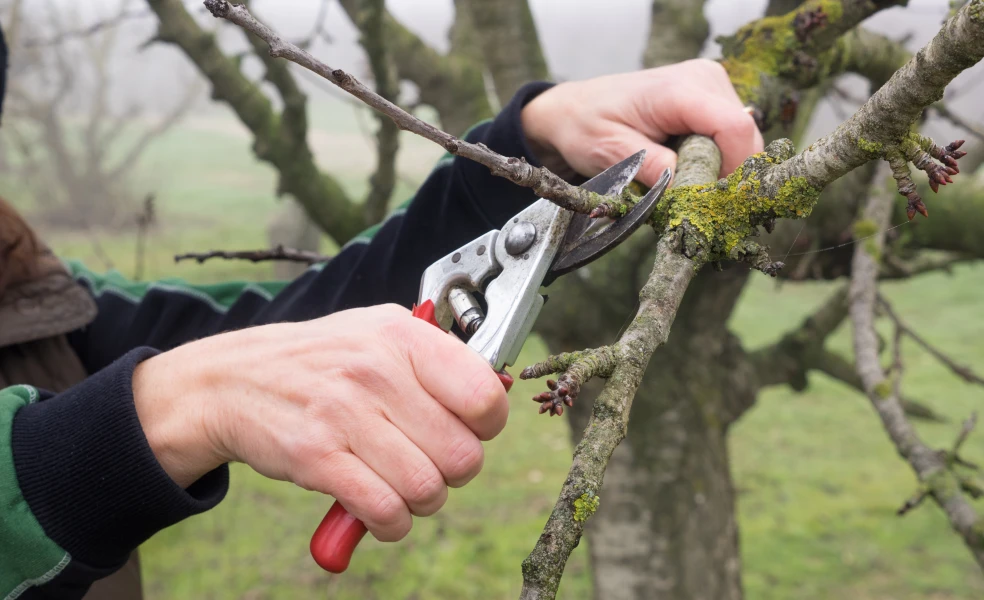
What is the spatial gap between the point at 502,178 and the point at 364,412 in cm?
78

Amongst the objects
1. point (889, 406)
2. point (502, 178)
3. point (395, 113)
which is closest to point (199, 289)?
point (502, 178)

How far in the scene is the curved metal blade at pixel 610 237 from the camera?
1.05m

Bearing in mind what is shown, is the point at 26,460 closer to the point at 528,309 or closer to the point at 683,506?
the point at 528,309

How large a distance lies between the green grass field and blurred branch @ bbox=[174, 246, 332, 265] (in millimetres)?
1834

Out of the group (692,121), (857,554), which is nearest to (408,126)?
(692,121)

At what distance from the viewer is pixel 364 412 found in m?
0.97

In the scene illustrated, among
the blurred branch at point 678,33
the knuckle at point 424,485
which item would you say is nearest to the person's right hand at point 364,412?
the knuckle at point 424,485

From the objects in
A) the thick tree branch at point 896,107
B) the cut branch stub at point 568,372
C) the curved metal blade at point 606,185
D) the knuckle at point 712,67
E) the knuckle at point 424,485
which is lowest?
the knuckle at point 424,485

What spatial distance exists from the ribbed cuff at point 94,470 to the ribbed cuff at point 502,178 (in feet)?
2.60

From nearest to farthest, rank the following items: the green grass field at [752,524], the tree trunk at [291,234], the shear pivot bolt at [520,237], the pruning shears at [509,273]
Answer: the pruning shears at [509,273] → the shear pivot bolt at [520,237] → the green grass field at [752,524] → the tree trunk at [291,234]

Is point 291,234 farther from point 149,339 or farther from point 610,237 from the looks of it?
point 610,237

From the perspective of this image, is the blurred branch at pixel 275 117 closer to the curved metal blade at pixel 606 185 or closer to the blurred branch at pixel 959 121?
the curved metal blade at pixel 606 185

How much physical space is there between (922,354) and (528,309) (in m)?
7.47

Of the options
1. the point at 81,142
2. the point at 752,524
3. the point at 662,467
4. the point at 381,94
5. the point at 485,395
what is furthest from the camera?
the point at 81,142
